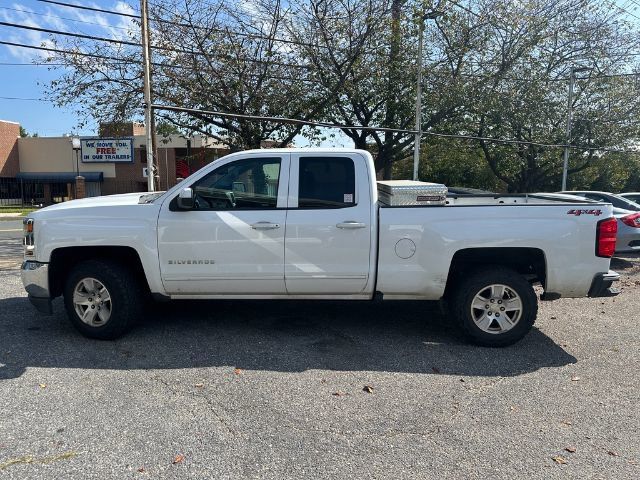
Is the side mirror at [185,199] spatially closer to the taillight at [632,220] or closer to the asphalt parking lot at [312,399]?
the asphalt parking lot at [312,399]

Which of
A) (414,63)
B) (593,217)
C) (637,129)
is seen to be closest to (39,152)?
(414,63)

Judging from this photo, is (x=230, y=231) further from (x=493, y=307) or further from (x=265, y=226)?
(x=493, y=307)

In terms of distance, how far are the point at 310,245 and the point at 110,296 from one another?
6.83ft

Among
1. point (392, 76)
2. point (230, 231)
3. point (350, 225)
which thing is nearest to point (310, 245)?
point (350, 225)

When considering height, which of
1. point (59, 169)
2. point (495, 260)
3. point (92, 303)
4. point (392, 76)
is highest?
point (392, 76)

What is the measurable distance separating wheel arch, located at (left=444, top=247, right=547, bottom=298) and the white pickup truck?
22mm

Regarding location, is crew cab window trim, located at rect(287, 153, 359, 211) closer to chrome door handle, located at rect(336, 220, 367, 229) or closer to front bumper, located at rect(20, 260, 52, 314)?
chrome door handle, located at rect(336, 220, 367, 229)

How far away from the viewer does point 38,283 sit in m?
4.84

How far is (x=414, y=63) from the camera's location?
14977 millimetres

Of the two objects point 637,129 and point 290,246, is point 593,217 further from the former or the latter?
point 637,129

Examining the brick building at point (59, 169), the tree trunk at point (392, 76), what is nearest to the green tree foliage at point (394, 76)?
the tree trunk at point (392, 76)

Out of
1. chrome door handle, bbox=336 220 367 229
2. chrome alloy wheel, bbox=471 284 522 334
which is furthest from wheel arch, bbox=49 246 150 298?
chrome alloy wheel, bbox=471 284 522 334

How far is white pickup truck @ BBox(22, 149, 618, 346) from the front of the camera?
15.4 ft

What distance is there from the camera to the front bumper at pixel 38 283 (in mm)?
4816
